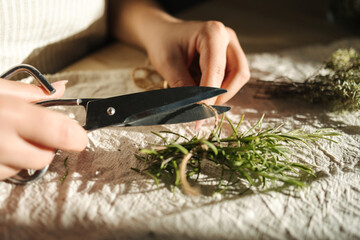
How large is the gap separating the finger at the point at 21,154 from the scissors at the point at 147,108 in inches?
2.4

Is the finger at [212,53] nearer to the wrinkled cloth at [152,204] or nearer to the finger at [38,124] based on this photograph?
the wrinkled cloth at [152,204]

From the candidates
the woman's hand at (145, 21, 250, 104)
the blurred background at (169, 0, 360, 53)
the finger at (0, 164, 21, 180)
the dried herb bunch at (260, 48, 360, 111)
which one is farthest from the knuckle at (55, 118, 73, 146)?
the blurred background at (169, 0, 360, 53)

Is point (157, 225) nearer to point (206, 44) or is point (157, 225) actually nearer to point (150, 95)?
point (150, 95)

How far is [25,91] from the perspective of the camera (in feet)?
1.89

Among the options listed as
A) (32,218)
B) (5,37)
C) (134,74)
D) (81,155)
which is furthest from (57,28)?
(32,218)

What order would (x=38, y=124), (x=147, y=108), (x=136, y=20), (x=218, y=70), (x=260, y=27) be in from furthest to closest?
(x=260, y=27) → (x=136, y=20) → (x=218, y=70) → (x=147, y=108) → (x=38, y=124)

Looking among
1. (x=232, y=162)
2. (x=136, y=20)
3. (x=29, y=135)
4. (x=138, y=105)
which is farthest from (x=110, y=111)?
(x=136, y=20)

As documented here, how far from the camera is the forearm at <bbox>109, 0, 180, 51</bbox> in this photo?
92cm

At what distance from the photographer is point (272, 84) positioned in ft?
2.76

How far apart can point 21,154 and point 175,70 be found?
0.44 m

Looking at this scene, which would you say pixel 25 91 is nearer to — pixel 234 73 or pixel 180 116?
pixel 180 116

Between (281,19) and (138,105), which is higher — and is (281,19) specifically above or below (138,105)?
above

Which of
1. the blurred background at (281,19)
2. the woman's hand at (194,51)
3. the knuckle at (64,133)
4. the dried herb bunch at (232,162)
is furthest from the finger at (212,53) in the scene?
the blurred background at (281,19)

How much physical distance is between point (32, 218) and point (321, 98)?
0.77m
